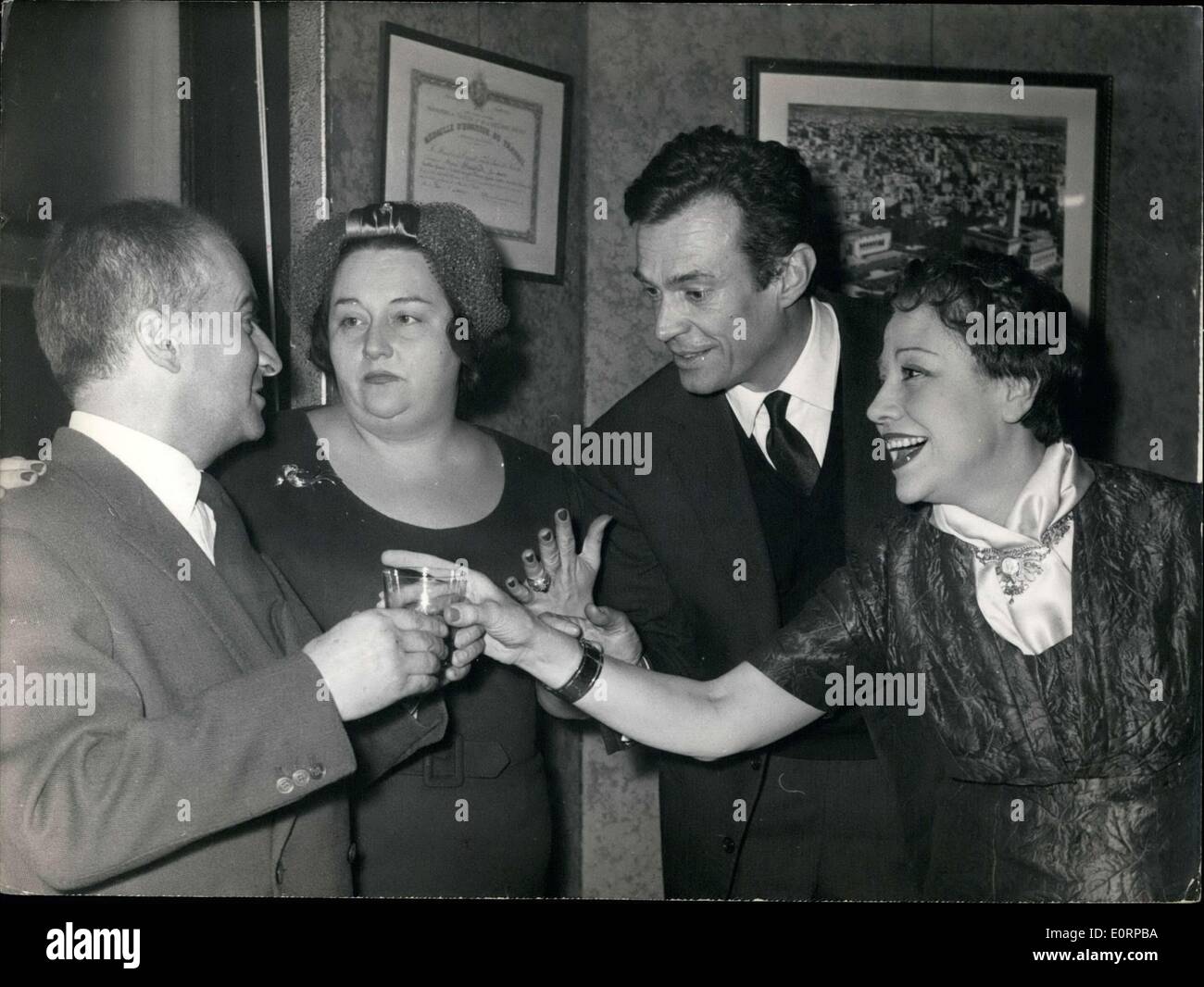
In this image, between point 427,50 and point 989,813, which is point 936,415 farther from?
point 427,50

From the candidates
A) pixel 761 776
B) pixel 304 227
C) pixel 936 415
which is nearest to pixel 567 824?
pixel 761 776

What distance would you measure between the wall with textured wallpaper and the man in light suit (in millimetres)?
549

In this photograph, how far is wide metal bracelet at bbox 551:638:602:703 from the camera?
1.81 meters

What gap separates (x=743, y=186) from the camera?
78.6 inches

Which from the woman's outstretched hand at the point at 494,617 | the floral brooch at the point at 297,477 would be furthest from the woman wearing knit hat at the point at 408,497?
the woman's outstretched hand at the point at 494,617

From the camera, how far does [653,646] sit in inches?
78.7

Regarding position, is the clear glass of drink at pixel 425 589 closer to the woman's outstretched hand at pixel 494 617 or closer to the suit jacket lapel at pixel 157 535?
the woman's outstretched hand at pixel 494 617

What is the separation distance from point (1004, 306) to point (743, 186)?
20.7 inches

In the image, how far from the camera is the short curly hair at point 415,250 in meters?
A: 1.85

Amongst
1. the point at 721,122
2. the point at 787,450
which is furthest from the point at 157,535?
the point at 721,122

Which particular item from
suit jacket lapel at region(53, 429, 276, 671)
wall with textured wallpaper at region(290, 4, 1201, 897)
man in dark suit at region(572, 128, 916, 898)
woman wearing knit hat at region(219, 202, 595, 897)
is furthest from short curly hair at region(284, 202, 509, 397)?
suit jacket lapel at region(53, 429, 276, 671)

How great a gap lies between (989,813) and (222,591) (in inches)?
47.6

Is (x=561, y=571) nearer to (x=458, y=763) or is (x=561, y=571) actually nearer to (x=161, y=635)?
(x=458, y=763)
